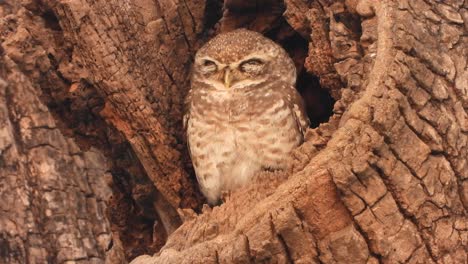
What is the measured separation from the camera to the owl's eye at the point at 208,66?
3.95 metres

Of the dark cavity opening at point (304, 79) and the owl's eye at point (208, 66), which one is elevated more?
the owl's eye at point (208, 66)

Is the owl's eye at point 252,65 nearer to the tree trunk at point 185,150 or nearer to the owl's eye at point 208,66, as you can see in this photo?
the owl's eye at point 208,66

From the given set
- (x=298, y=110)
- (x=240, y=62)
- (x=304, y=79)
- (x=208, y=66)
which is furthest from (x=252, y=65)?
(x=304, y=79)

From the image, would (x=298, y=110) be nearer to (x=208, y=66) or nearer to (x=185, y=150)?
(x=208, y=66)

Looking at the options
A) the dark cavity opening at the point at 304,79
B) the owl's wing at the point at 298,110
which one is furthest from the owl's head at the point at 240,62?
the dark cavity opening at the point at 304,79

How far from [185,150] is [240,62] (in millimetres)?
490

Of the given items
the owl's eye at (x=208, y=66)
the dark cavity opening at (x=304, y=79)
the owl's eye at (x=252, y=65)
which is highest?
the owl's eye at (x=208, y=66)

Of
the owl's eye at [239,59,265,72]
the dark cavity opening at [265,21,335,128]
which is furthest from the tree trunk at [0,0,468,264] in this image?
the owl's eye at [239,59,265,72]

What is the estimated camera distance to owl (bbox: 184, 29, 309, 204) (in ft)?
12.4

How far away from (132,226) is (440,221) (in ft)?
5.90

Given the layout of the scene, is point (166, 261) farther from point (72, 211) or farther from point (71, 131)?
point (72, 211)

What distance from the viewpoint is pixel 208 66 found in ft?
13.0

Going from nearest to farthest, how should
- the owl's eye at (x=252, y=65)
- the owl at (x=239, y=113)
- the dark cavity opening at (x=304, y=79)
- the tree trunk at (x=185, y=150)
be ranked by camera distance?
the tree trunk at (x=185, y=150)
the owl at (x=239, y=113)
the owl's eye at (x=252, y=65)
the dark cavity opening at (x=304, y=79)

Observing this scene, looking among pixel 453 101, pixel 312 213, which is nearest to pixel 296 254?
pixel 312 213
